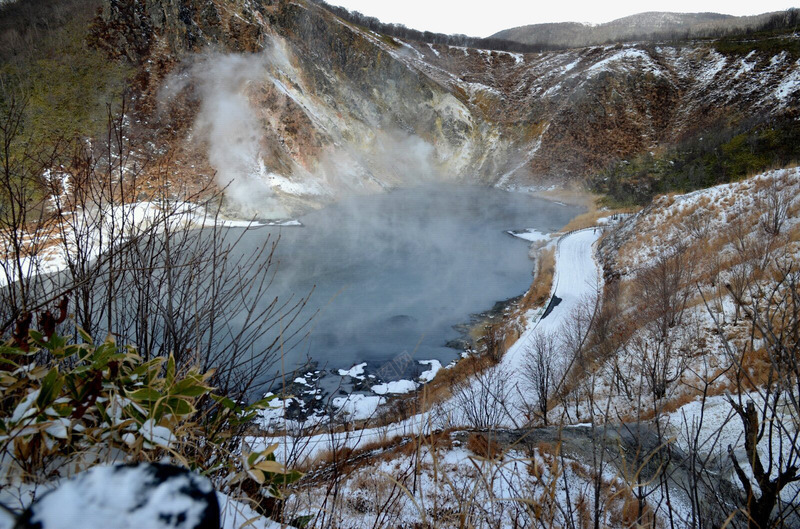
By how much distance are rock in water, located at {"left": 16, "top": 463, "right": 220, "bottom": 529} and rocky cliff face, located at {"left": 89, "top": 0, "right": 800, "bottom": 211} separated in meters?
32.7

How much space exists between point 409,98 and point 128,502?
5582 centimetres

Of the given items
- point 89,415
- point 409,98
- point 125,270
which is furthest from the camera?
point 409,98

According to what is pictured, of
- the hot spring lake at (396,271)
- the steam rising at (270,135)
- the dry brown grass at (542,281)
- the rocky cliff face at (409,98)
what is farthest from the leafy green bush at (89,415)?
the rocky cliff face at (409,98)

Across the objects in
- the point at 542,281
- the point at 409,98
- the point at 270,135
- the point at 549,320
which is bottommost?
the point at 549,320

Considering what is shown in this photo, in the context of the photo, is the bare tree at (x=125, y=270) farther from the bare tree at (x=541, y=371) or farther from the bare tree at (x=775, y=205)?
the bare tree at (x=775, y=205)

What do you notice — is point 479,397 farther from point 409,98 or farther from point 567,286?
point 409,98

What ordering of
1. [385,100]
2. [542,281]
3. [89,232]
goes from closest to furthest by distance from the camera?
[89,232] → [542,281] → [385,100]

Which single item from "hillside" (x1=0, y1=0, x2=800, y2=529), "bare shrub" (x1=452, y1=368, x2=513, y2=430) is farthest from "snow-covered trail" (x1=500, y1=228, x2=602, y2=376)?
"bare shrub" (x1=452, y1=368, x2=513, y2=430)

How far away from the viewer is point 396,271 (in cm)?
2475

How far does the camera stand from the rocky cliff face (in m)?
33.4

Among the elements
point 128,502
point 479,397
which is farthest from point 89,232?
point 479,397

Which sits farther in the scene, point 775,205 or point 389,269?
point 389,269

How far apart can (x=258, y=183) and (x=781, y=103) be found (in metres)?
51.6

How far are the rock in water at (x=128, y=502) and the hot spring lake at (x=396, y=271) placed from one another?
27.8 ft
